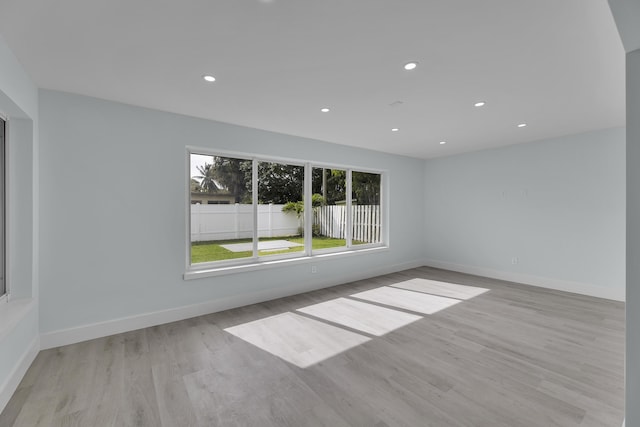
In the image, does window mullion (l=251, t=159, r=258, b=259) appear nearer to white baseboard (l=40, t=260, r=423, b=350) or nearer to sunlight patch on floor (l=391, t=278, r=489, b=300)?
white baseboard (l=40, t=260, r=423, b=350)

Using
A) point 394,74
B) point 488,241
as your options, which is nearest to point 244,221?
point 394,74

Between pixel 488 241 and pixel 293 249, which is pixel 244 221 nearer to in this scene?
pixel 293 249

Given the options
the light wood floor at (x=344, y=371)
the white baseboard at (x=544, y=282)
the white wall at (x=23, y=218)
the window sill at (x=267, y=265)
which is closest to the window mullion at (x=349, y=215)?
the window sill at (x=267, y=265)

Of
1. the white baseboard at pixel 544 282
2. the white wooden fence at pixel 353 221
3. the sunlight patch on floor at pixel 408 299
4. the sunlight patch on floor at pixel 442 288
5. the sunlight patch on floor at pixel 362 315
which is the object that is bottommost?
the sunlight patch on floor at pixel 362 315

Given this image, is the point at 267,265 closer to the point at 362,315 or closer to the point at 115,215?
the point at 362,315

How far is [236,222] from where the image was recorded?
4062mm

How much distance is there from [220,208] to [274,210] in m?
0.88

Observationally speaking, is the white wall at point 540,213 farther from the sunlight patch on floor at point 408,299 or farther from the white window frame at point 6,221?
the white window frame at point 6,221

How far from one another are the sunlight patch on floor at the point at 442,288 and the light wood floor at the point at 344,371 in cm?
61

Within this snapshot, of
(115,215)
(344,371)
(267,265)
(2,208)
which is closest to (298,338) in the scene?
(344,371)

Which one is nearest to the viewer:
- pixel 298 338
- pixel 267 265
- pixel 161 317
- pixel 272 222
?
pixel 298 338

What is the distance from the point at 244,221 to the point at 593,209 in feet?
17.6

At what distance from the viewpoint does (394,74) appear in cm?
241

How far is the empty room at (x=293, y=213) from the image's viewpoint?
1.78m
